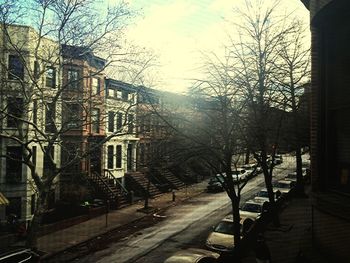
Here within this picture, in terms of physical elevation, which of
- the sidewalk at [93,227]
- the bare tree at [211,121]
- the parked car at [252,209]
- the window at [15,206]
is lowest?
the sidewalk at [93,227]

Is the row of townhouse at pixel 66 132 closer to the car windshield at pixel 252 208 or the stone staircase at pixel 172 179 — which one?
the stone staircase at pixel 172 179

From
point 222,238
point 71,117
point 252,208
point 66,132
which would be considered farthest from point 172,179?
point 71,117

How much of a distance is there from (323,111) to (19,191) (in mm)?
16597

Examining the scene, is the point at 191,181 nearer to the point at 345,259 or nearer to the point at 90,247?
the point at 90,247

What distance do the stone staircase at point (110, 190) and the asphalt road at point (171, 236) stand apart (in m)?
3.14

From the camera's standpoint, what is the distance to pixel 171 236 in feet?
49.5

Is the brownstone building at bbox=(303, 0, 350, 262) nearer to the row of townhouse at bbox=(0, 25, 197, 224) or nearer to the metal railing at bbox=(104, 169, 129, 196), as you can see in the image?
the row of townhouse at bbox=(0, 25, 197, 224)

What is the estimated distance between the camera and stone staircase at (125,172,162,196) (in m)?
25.8

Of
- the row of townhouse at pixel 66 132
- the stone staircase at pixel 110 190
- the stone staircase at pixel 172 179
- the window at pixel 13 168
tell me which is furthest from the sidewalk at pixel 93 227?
the window at pixel 13 168

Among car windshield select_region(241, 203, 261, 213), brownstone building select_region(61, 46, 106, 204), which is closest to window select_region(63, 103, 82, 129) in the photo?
brownstone building select_region(61, 46, 106, 204)

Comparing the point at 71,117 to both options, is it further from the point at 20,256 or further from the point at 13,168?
the point at 13,168

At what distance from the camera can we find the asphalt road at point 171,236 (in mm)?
12570

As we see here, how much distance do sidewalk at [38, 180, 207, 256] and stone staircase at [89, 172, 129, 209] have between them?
0.57 meters

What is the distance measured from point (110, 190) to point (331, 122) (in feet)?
61.2
